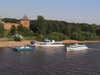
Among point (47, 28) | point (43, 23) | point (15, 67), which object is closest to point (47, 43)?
point (15, 67)

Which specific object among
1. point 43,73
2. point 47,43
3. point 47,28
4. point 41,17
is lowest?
point 43,73

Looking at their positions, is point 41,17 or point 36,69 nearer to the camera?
point 36,69

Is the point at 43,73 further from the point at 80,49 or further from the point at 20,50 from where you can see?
the point at 80,49

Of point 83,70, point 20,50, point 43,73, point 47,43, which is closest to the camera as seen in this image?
point 43,73

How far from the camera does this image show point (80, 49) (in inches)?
2170

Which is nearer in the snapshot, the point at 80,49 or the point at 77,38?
the point at 80,49

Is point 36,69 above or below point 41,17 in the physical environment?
below

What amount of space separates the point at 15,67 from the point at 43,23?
8534 cm

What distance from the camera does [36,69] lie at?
90.4 ft

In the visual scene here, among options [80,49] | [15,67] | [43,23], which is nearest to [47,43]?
[80,49]

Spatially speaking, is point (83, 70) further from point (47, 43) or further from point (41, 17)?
point (41, 17)

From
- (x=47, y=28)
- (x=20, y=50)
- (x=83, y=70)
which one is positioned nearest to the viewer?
(x=83, y=70)

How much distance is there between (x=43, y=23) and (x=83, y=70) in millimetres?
87810

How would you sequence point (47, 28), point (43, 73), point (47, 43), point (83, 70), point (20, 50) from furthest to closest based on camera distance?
point (47, 28) < point (47, 43) < point (20, 50) < point (83, 70) < point (43, 73)
